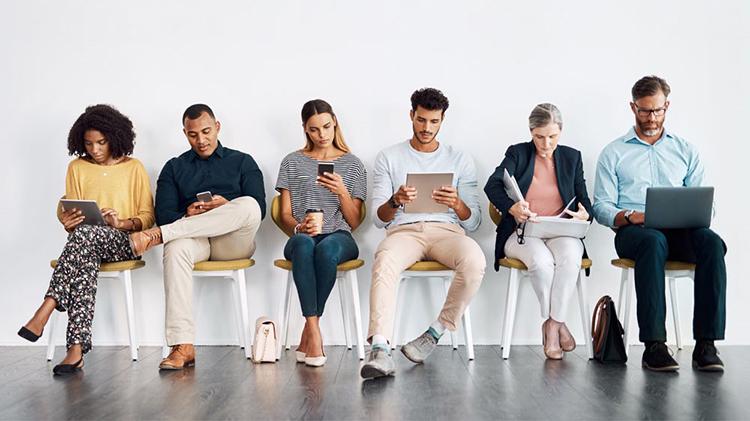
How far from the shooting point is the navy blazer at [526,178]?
4219mm

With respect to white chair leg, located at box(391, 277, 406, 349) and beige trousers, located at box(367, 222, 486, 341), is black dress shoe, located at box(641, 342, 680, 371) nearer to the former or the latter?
beige trousers, located at box(367, 222, 486, 341)

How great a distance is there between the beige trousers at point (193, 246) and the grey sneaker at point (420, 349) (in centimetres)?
100

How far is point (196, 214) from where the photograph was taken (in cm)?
421

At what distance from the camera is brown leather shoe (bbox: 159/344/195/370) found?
12.4ft

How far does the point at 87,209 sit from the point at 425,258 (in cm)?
163

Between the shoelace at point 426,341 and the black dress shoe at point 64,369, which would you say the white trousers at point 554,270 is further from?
the black dress shoe at point 64,369

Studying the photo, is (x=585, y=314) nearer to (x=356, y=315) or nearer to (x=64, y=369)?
(x=356, y=315)

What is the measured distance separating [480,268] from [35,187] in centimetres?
256

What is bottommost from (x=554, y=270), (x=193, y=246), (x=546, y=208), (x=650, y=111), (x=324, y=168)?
(x=554, y=270)

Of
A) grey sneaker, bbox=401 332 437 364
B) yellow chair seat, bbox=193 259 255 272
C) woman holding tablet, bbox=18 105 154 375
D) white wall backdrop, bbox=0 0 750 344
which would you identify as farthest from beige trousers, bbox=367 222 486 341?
woman holding tablet, bbox=18 105 154 375

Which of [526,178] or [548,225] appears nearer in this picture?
[548,225]

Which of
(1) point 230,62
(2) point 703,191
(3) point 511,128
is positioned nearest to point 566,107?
(3) point 511,128

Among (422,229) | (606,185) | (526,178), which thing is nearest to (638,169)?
(606,185)

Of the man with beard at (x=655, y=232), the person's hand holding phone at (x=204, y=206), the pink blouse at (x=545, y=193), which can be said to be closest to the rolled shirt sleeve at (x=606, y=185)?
the man with beard at (x=655, y=232)
